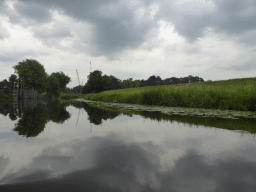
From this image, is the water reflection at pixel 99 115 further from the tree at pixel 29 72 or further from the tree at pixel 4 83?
the tree at pixel 4 83

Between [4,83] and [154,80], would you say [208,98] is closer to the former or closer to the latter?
[154,80]

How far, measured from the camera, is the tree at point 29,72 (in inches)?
1289

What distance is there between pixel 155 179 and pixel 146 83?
267ft

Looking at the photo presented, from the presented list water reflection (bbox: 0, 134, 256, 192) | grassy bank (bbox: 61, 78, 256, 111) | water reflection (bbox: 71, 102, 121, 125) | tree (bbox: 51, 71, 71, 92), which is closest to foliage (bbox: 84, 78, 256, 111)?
grassy bank (bbox: 61, 78, 256, 111)

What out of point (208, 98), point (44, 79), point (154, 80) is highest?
point (154, 80)

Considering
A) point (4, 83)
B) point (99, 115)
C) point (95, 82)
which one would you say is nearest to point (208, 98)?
point (99, 115)

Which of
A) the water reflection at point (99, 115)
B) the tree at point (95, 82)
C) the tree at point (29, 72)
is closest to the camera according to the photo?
the water reflection at point (99, 115)

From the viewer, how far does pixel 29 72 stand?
32531 mm

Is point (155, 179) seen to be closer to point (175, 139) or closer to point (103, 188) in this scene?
point (103, 188)

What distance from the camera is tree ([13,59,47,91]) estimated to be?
32750 mm

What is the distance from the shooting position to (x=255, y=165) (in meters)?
1.54

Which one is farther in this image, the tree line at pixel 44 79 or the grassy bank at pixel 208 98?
the tree line at pixel 44 79

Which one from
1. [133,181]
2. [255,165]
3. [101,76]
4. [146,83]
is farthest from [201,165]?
[146,83]

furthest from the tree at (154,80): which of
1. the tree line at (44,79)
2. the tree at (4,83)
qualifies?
the tree at (4,83)
